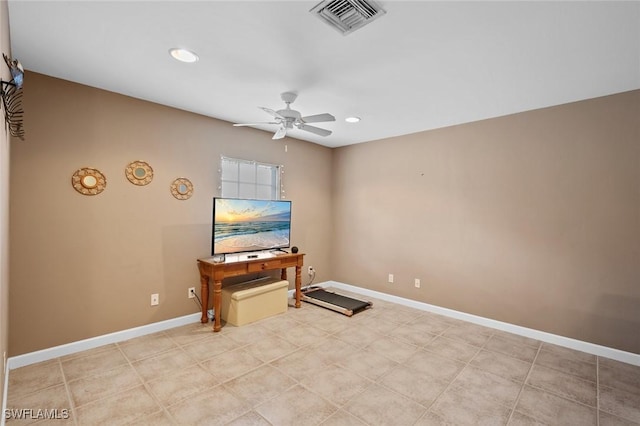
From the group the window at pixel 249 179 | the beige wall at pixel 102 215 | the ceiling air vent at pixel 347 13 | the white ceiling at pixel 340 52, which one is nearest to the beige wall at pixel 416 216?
the beige wall at pixel 102 215

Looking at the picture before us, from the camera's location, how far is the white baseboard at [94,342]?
8.20ft

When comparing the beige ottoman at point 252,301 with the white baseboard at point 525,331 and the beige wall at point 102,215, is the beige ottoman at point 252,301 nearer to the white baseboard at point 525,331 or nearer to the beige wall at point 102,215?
the beige wall at point 102,215

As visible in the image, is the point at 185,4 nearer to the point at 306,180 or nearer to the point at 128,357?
the point at 128,357

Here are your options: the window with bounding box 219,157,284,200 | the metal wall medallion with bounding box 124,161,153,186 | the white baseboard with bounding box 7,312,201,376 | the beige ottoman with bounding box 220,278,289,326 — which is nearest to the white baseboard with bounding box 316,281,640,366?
the beige ottoman with bounding box 220,278,289,326

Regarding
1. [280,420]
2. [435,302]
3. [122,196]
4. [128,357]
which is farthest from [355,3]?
[435,302]

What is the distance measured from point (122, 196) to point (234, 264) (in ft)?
4.41

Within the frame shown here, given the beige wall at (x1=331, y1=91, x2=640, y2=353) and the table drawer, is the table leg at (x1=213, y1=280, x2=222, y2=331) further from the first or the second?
the beige wall at (x1=331, y1=91, x2=640, y2=353)

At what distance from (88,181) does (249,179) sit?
1863 millimetres

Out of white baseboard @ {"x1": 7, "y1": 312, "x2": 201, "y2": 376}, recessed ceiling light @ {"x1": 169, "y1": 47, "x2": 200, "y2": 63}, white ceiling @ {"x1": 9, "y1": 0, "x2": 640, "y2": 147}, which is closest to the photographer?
white ceiling @ {"x1": 9, "y1": 0, "x2": 640, "y2": 147}

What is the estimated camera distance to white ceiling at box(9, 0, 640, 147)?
1.76m

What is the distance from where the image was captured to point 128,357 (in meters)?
2.69

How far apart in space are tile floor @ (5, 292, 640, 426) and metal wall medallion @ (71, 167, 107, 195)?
60.0 inches

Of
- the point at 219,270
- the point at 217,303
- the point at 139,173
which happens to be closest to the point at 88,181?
the point at 139,173

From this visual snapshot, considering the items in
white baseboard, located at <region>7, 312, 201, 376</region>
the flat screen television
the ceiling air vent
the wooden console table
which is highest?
the ceiling air vent
